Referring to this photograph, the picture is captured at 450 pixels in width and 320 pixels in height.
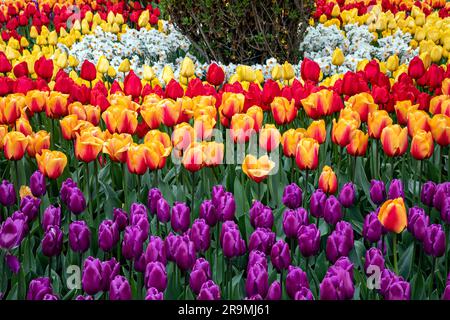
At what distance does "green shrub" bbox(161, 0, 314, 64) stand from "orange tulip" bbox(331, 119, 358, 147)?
308cm

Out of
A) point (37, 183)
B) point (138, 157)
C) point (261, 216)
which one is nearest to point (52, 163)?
point (37, 183)

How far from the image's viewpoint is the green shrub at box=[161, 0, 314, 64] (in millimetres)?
6492

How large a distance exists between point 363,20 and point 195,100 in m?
4.56

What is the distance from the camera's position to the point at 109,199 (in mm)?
3584

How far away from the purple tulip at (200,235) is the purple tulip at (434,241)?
734 mm

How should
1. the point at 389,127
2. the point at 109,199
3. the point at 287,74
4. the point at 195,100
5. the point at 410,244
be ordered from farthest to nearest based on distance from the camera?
the point at 287,74 < the point at 195,100 < the point at 109,199 < the point at 389,127 < the point at 410,244

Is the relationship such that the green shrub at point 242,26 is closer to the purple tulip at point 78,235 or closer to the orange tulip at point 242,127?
the orange tulip at point 242,127

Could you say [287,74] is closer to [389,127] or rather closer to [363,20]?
[389,127]

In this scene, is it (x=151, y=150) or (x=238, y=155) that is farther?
(x=238, y=155)

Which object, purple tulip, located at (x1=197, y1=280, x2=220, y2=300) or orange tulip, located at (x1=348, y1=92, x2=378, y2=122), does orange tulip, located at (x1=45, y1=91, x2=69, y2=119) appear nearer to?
orange tulip, located at (x1=348, y1=92, x2=378, y2=122)

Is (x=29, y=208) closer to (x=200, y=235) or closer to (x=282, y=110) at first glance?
(x=200, y=235)

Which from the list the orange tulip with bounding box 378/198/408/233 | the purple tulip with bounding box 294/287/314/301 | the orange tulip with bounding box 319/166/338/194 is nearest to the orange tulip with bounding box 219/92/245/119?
the orange tulip with bounding box 319/166/338/194

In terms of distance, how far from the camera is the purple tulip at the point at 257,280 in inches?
92.7
